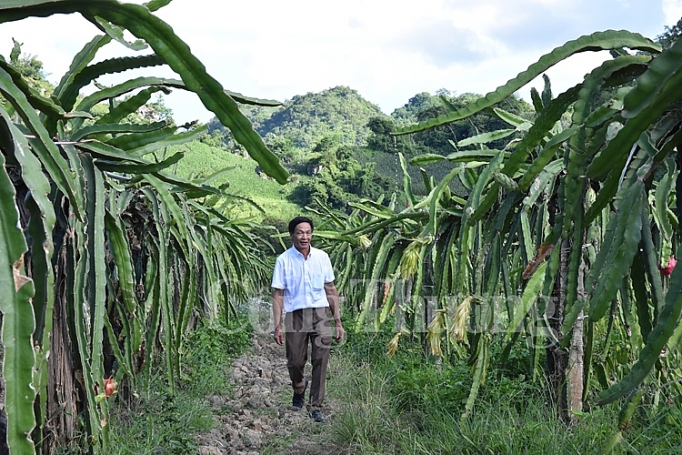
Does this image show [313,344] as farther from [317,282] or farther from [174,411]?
[174,411]

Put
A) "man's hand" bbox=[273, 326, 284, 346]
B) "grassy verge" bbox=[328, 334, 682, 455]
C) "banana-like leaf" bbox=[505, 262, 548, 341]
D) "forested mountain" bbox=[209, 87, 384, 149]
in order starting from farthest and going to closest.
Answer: "forested mountain" bbox=[209, 87, 384, 149] < "man's hand" bbox=[273, 326, 284, 346] < "grassy verge" bbox=[328, 334, 682, 455] < "banana-like leaf" bbox=[505, 262, 548, 341]

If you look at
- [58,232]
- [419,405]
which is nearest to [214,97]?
[58,232]

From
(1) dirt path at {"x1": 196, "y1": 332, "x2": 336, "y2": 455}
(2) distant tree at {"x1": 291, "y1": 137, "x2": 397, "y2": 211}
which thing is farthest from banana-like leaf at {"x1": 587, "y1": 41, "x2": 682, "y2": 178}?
(2) distant tree at {"x1": 291, "y1": 137, "x2": 397, "y2": 211}

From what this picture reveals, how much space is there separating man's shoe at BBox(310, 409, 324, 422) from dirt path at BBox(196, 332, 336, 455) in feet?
0.11

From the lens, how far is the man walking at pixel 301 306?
413 cm

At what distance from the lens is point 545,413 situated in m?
2.88

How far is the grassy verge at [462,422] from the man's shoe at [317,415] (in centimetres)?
15

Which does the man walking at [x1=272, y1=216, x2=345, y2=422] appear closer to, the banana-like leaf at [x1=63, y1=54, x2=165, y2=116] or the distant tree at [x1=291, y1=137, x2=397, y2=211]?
the banana-like leaf at [x1=63, y1=54, x2=165, y2=116]

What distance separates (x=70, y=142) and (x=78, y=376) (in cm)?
103

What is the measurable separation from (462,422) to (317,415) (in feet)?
4.79

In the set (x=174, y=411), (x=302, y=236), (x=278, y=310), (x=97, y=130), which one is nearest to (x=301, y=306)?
(x=278, y=310)

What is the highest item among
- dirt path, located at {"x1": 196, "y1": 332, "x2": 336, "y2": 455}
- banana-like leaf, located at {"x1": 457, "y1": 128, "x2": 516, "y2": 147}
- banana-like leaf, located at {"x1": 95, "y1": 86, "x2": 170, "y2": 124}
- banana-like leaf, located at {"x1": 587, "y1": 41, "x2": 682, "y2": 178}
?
banana-like leaf, located at {"x1": 95, "y1": 86, "x2": 170, "y2": 124}

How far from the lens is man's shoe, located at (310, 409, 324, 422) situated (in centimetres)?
384

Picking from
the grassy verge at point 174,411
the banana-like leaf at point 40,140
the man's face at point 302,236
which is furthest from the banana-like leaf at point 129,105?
the man's face at point 302,236
